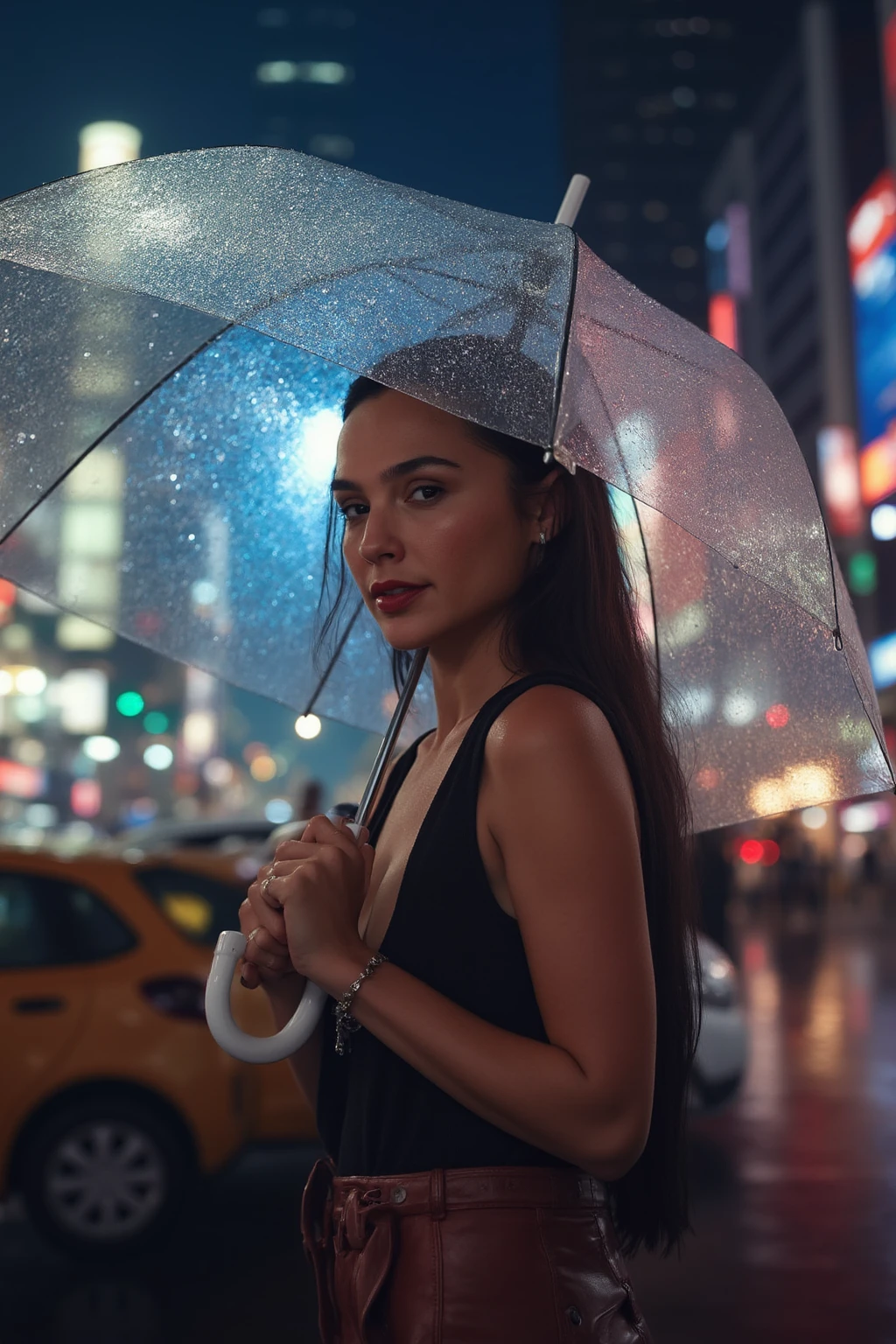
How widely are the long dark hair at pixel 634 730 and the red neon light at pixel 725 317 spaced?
305 ft

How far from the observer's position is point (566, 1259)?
5.57 ft

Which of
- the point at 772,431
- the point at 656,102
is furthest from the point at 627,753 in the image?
the point at 656,102

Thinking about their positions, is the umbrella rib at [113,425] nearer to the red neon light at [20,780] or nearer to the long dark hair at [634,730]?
the long dark hair at [634,730]

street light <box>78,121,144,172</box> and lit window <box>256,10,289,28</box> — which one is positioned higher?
lit window <box>256,10,289,28</box>

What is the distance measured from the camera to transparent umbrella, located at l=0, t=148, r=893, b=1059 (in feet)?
6.49

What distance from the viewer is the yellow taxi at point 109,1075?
6094 millimetres

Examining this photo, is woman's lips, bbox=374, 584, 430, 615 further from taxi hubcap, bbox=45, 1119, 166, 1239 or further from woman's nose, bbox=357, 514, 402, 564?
taxi hubcap, bbox=45, 1119, 166, 1239

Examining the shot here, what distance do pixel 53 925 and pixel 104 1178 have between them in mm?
1133

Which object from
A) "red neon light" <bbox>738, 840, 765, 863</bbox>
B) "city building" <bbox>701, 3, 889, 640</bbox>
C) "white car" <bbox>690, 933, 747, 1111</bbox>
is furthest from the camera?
"city building" <bbox>701, 3, 889, 640</bbox>

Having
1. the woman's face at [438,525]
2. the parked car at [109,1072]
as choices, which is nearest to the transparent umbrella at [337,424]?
the woman's face at [438,525]

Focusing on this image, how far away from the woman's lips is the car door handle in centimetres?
474

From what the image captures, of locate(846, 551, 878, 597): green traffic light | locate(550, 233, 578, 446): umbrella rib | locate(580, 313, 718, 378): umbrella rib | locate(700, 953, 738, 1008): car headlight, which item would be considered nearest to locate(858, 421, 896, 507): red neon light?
locate(846, 551, 878, 597): green traffic light

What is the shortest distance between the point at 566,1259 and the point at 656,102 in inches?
7053

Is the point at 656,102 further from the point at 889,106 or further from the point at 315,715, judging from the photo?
the point at 315,715
